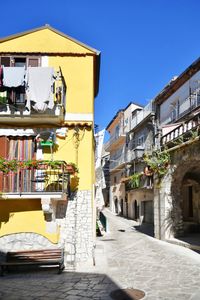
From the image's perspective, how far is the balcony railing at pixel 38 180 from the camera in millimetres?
11375

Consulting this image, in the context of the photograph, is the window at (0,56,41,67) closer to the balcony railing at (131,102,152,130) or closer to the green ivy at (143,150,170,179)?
the green ivy at (143,150,170,179)

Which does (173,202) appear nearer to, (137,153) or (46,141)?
(46,141)

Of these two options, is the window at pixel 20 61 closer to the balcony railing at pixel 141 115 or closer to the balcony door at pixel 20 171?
the balcony door at pixel 20 171

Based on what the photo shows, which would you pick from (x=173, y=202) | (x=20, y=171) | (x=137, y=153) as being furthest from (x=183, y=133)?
(x=137, y=153)

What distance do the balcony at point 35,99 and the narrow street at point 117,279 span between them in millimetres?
6041

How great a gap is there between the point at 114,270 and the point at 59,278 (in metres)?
2.19

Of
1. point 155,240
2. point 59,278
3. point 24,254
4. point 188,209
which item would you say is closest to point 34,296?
point 59,278

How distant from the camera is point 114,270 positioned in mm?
11523

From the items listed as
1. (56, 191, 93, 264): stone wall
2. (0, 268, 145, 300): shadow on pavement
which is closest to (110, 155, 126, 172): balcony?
(56, 191, 93, 264): stone wall

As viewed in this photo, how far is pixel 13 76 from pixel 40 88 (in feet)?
4.06

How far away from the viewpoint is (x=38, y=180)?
37.6 ft

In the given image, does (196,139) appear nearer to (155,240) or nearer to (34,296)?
(155,240)

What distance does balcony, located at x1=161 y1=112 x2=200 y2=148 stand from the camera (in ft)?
49.5

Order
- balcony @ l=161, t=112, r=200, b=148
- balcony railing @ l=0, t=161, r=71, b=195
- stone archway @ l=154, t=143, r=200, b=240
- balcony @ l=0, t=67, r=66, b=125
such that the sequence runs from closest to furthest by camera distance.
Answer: balcony railing @ l=0, t=161, r=71, b=195, balcony @ l=0, t=67, r=66, b=125, balcony @ l=161, t=112, r=200, b=148, stone archway @ l=154, t=143, r=200, b=240
